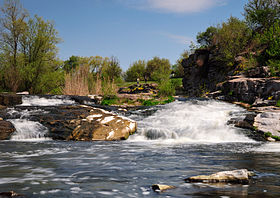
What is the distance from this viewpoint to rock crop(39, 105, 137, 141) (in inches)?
369

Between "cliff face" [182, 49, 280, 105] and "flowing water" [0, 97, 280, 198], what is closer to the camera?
"flowing water" [0, 97, 280, 198]

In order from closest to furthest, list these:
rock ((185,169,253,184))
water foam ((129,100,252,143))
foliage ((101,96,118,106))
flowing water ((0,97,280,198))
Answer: flowing water ((0,97,280,198))
rock ((185,169,253,184))
water foam ((129,100,252,143))
foliage ((101,96,118,106))

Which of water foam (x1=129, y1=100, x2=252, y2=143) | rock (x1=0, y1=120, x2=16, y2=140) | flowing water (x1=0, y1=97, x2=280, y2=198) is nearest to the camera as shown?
flowing water (x1=0, y1=97, x2=280, y2=198)

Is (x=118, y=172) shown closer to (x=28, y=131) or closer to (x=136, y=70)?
(x=28, y=131)

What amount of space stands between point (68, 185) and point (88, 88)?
51.6 ft

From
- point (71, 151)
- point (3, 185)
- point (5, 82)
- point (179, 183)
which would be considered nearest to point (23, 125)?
point (71, 151)

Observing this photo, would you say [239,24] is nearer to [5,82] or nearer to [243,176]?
[5,82]

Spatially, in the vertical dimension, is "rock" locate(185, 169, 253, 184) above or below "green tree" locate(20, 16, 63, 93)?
below

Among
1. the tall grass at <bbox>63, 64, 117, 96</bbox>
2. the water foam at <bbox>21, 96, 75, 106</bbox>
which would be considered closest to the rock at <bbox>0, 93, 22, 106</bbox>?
the water foam at <bbox>21, 96, 75, 106</bbox>

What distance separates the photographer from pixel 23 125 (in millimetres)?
9766

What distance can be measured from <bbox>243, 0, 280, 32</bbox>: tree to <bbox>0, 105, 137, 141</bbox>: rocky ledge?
71.6ft

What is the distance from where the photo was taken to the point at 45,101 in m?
15.1

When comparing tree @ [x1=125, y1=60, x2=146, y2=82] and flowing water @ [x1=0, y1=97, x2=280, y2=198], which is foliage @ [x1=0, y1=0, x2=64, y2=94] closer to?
flowing water @ [x1=0, y1=97, x2=280, y2=198]

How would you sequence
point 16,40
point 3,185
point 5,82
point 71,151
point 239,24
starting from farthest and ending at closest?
point 239,24 → point 16,40 → point 5,82 → point 71,151 → point 3,185
